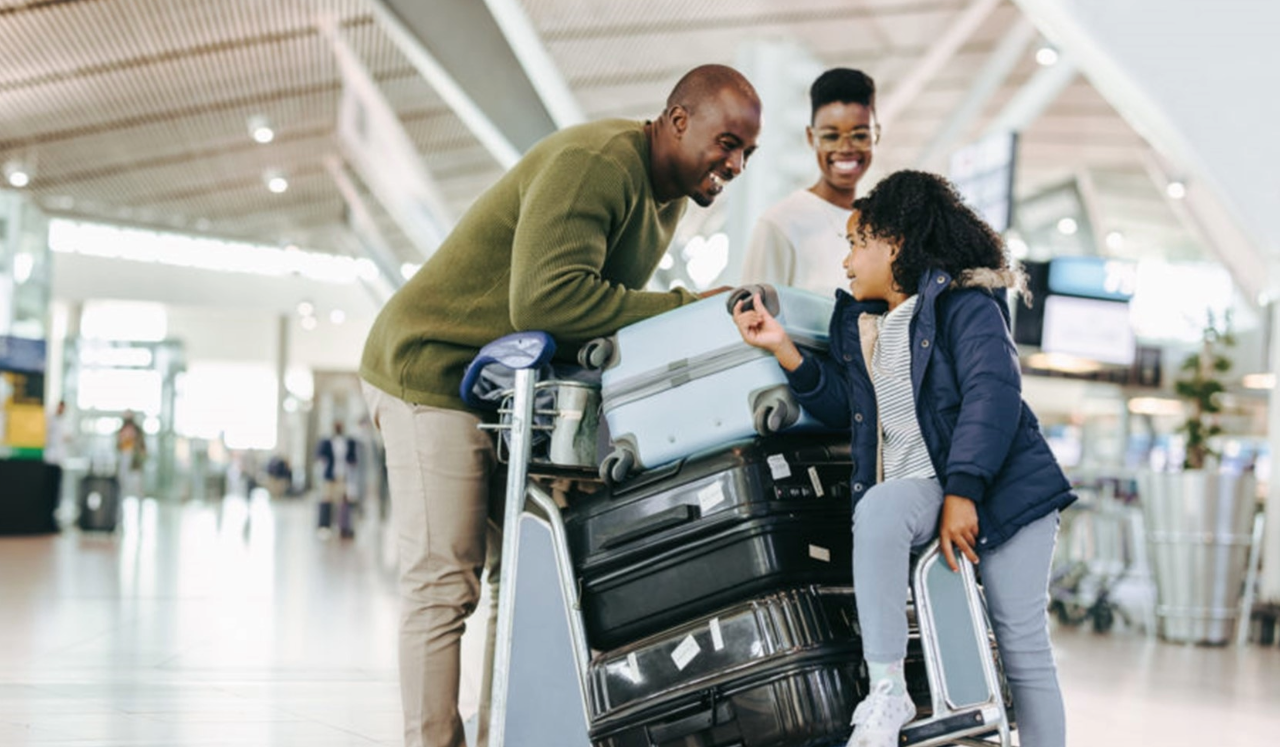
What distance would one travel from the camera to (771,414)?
2.75 meters

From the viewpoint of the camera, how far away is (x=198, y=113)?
24453 mm

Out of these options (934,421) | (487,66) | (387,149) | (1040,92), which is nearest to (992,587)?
(934,421)

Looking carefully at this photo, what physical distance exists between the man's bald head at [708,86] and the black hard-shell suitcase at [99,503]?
15161 millimetres

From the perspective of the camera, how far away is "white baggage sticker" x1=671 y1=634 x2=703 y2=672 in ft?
9.11

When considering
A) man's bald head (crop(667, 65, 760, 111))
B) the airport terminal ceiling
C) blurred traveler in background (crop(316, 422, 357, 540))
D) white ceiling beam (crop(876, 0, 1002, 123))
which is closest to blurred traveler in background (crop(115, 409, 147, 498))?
blurred traveler in background (crop(316, 422, 357, 540))

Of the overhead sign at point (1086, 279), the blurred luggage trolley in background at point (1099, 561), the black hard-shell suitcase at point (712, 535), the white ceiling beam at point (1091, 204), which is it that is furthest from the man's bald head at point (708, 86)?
the white ceiling beam at point (1091, 204)

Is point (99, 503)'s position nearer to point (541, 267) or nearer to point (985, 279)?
point (541, 267)

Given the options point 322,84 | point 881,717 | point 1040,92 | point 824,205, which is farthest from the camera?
point 322,84

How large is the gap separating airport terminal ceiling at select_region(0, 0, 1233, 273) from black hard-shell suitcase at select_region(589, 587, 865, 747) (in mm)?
7824

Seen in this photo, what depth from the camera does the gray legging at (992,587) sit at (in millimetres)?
2551

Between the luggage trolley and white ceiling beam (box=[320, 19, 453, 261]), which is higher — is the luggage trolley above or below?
below

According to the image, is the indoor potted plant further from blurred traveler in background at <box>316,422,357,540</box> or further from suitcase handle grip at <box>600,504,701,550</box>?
blurred traveler in background at <box>316,422,357,540</box>

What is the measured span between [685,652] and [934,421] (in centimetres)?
69

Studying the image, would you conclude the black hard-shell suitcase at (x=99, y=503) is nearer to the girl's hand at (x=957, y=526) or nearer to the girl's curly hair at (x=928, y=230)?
the girl's curly hair at (x=928, y=230)
